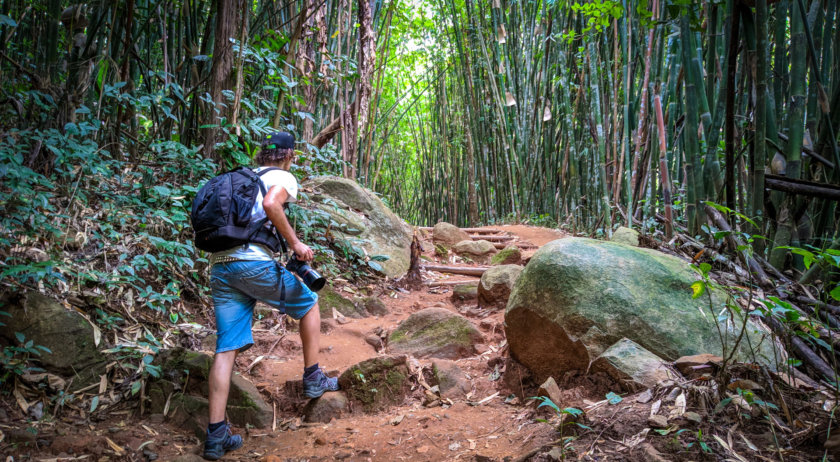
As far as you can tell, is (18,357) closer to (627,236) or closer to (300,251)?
(300,251)

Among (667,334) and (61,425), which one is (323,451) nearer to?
(61,425)

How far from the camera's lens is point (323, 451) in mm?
1682

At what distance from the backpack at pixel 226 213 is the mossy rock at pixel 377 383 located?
30.1 inches

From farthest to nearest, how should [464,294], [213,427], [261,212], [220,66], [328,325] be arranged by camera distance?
[464,294], [328,325], [220,66], [261,212], [213,427]

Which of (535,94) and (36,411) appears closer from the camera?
(36,411)

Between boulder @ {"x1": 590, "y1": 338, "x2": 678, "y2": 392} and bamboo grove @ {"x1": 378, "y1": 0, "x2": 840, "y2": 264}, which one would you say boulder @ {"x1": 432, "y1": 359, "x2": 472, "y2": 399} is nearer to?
boulder @ {"x1": 590, "y1": 338, "x2": 678, "y2": 392}

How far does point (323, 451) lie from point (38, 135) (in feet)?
6.30

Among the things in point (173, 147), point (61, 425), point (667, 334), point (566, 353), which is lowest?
point (61, 425)

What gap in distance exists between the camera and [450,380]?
6.82ft

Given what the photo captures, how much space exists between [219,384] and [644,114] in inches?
142

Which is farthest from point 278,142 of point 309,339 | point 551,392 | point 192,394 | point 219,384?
point 551,392

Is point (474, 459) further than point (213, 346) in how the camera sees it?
No

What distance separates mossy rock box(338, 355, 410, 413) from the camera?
205 cm

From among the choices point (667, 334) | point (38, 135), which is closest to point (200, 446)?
point (38, 135)
